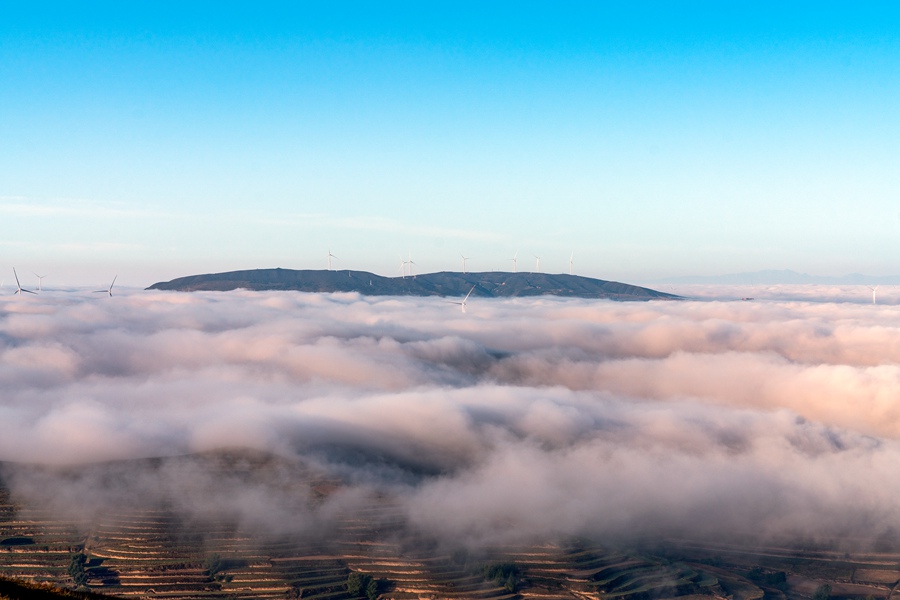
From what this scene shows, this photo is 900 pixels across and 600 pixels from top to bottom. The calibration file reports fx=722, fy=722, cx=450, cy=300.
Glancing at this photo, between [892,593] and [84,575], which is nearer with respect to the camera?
[84,575]

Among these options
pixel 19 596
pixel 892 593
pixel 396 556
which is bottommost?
pixel 892 593

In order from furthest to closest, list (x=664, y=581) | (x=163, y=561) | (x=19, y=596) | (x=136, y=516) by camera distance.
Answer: (x=136, y=516) → (x=664, y=581) → (x=163, y=561) → (x=19, y=596)

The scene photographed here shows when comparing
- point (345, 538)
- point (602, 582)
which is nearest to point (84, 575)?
point (345, 538)

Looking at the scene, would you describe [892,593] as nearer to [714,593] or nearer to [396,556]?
[714,593]

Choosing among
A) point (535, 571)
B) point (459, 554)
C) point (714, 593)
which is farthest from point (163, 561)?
point (714, 593)

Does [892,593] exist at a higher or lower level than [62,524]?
lower

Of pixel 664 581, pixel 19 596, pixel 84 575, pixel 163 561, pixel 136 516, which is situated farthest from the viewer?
pixel 136 516

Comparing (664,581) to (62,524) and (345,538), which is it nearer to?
(345,538)
